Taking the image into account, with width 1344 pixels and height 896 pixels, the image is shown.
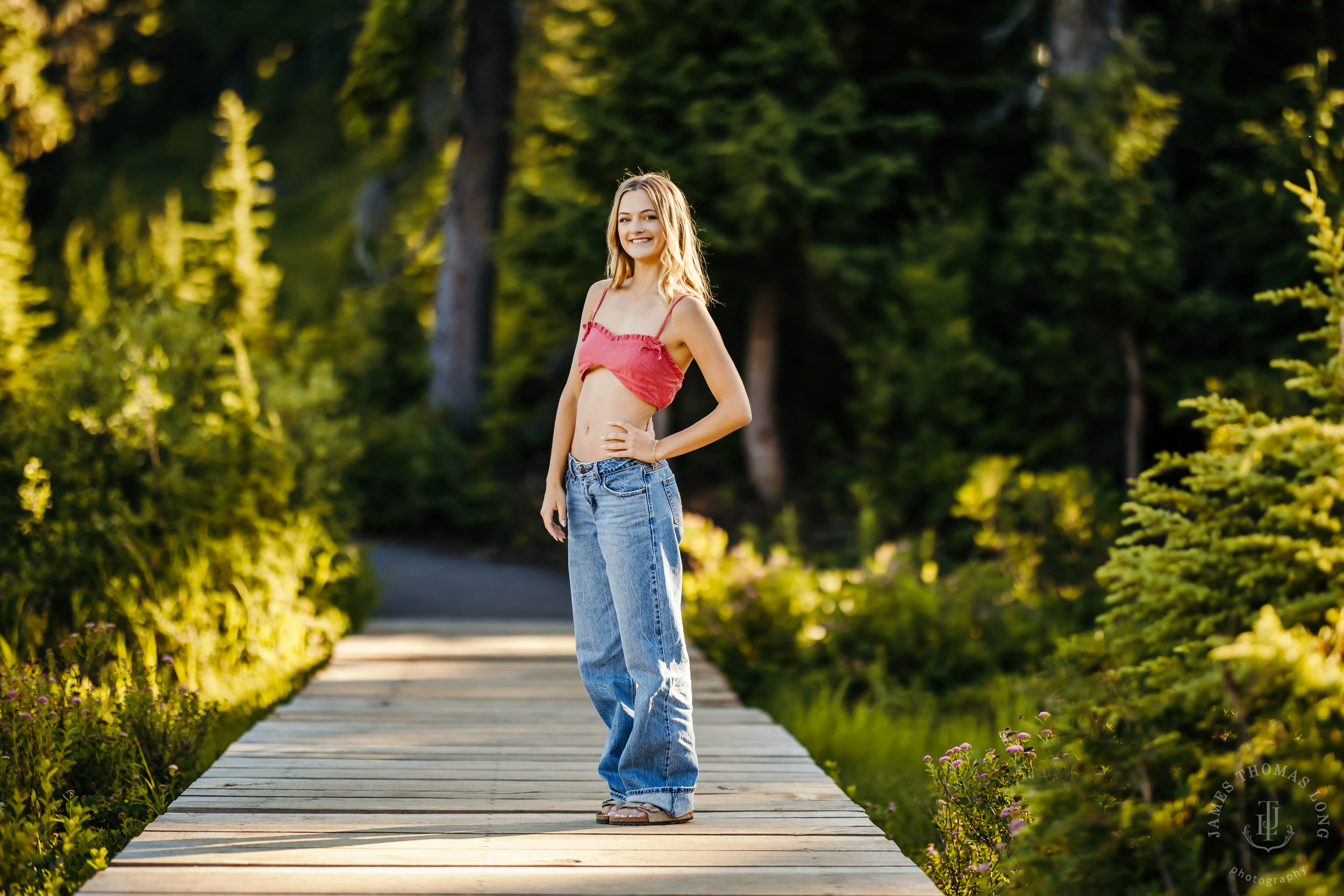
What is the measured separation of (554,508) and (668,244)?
2.90 feet

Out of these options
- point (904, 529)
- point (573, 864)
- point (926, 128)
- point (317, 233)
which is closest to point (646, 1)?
point (926, 128)

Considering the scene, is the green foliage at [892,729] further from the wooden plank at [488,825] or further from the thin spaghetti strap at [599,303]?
the thin spaghetti strap at [599,303]

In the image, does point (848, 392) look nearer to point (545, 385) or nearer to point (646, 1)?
point (545, 385)

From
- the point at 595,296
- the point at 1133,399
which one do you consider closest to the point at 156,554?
the point at 595,296

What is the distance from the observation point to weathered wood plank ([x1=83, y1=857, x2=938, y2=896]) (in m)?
2.54

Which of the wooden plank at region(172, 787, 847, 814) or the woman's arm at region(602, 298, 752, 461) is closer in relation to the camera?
the woman's arm at region(602, 298, 752, 461)

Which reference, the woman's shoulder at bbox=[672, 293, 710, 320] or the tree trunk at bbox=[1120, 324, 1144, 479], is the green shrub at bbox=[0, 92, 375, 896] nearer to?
the woman's shoulder at bbox=[672, 293, 710, 320]

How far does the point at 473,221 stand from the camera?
48.4 ft

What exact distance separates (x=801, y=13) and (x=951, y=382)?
4.00 meters

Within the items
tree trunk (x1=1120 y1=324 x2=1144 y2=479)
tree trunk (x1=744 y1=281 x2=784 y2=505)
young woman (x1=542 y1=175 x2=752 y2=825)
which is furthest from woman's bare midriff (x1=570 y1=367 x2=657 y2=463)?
tree trunk (x1=744 y1=281 x2=784 y2=505)

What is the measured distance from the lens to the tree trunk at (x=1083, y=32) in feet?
33.7

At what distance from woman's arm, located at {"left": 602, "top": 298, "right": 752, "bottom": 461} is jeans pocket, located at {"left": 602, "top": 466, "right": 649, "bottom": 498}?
6 centimetres

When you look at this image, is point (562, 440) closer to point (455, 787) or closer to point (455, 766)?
point (455, 787)

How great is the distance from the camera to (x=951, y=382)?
398 inches
